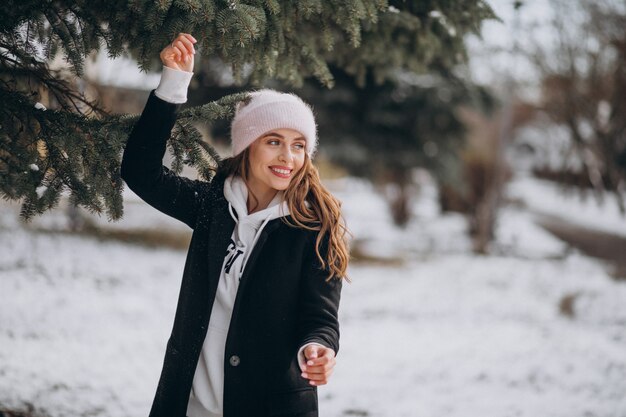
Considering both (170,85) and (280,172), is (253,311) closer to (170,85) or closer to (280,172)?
(280,172)

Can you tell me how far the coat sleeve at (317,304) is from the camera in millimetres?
2027

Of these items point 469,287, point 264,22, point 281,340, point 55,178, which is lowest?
point 281,340

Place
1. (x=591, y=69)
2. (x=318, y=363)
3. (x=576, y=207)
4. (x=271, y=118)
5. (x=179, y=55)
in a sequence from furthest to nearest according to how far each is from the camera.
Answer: (x=576, y=207) < (x=591, y=69) < (x=271, y=118) < (x=179, y=55) < (x=318, y=363)

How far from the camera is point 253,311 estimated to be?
2064mm

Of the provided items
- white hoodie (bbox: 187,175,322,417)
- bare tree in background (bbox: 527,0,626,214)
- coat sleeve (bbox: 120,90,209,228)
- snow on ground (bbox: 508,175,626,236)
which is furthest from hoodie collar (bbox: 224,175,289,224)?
snow on ground (bbox: 508,175,626,236)

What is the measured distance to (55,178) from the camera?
261 cm

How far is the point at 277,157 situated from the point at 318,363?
0.77m

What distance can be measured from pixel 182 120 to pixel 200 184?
0.49 m

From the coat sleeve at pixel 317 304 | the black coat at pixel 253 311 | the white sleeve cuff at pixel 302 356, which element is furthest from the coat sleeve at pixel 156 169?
the white sleeve cuff at pixel 302 356

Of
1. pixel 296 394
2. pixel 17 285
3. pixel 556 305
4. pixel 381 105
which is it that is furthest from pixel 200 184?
pixel 381 105

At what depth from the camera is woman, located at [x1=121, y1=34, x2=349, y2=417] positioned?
2039 mm

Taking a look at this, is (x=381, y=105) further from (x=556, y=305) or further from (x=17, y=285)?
(x=17, y=285)

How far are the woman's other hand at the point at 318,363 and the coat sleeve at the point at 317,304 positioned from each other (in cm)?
3

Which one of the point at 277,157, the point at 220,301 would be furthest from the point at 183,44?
the point at 220,301
